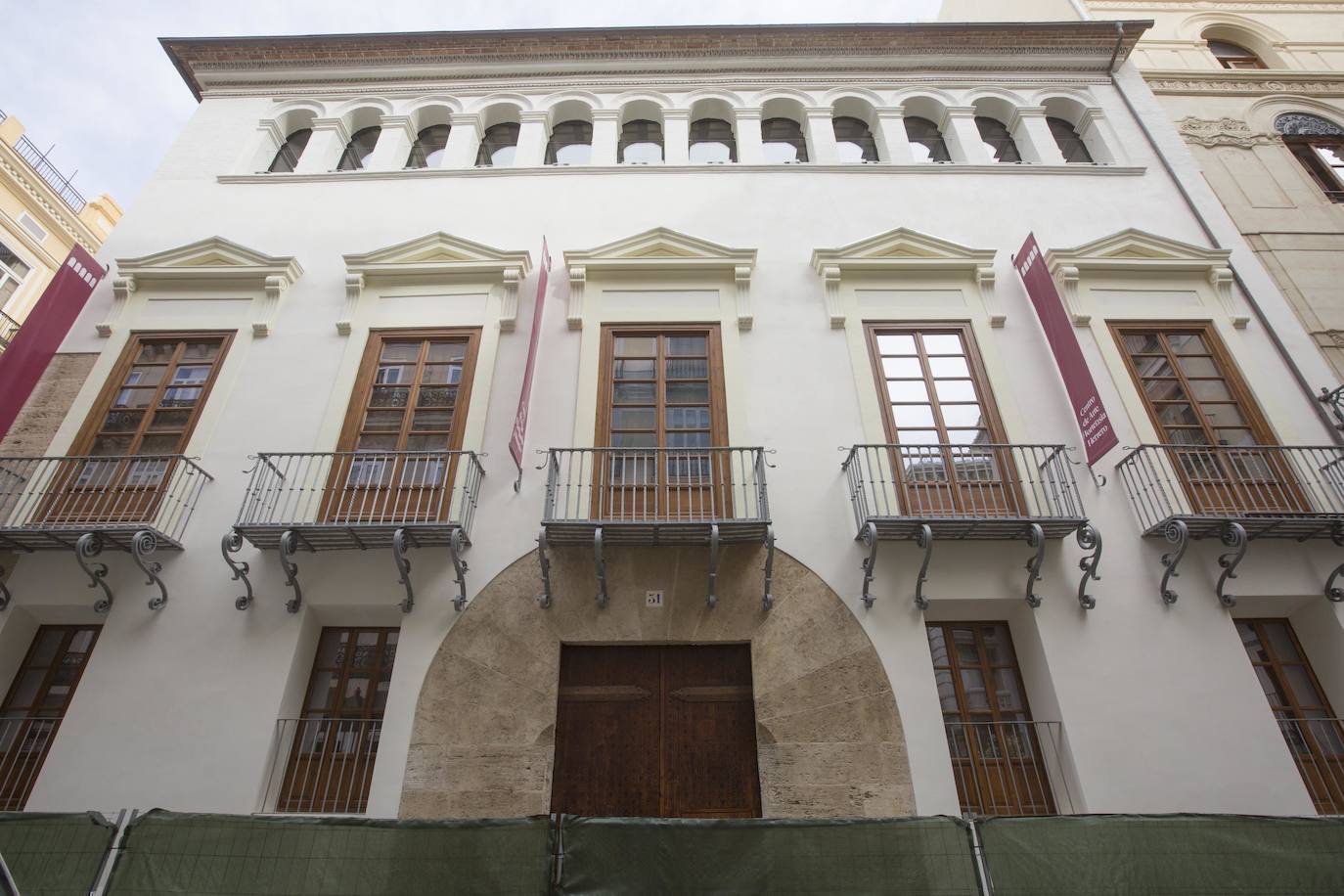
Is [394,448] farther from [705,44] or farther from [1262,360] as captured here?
[1262,360]

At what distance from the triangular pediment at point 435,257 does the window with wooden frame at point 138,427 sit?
2009 millimetres

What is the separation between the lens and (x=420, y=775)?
6246mm

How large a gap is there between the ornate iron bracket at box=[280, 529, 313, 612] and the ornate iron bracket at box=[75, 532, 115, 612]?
67.4 inches

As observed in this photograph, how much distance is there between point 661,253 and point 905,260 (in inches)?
127

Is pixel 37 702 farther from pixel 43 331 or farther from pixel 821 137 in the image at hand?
pixel 821 137

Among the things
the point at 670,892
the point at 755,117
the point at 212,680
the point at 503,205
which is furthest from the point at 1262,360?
the point at 212,680

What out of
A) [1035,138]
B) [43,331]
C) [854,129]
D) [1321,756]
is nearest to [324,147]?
[43,331]

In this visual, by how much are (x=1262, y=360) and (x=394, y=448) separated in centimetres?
1048

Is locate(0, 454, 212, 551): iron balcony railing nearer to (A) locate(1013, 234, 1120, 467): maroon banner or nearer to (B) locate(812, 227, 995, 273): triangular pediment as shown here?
(B) locate(812, 227, 995, 273): triangular pediment

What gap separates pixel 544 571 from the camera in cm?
691

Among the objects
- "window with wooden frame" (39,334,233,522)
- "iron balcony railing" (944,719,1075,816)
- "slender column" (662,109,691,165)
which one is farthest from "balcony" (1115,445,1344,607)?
"window with wooden frame" (39,334,233,522)

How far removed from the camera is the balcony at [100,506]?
6.93 meters

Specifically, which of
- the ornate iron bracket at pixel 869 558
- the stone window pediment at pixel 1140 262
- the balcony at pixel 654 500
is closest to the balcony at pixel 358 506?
the balcony at pixel 654 500

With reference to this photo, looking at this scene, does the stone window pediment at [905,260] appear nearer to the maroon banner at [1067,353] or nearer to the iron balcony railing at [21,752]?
the maroon banner at [1067,353]
